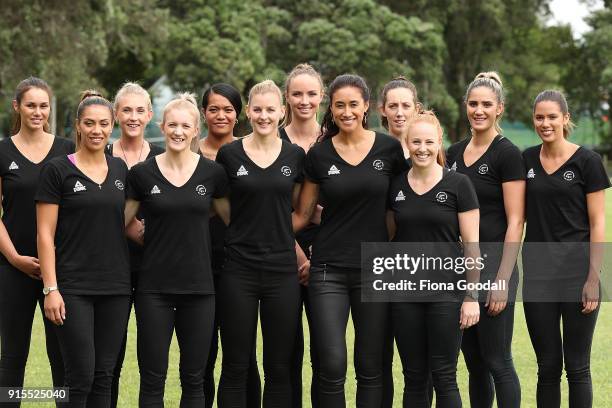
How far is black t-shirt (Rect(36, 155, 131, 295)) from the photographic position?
6.00 meters

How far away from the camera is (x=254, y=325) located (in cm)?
636

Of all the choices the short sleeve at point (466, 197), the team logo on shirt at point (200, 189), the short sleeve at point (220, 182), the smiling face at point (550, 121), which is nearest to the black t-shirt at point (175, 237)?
the team logo on shirt at point (200, 189)

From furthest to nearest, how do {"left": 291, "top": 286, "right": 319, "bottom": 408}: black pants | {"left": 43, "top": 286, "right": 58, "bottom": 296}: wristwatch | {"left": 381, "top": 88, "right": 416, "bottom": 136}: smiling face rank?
{"left": 381, "top": 88, "right": 416, "bottom": 136}: smiling face
{"left": 291, "top": 286, "right": 319, "bottom": 408}: black pants
{"left": 43, "top": 286, "right": 58, "bottom": 296}: wristwatch

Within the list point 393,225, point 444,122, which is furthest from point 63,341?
point 444,122

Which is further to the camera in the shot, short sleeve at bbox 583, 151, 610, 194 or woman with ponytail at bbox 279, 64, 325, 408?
woman with ponytail at bbox 279, 64, 325, 408

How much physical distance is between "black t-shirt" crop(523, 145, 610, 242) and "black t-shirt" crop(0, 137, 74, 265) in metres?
3.16

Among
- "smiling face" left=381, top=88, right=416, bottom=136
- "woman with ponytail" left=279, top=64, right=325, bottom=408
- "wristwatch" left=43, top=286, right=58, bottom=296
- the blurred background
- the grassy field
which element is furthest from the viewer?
the blurred background

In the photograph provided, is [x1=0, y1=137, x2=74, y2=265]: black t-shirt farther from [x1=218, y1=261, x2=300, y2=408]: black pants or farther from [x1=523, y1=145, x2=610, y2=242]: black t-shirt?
[x1=523, y1=145, x2=610, y2=242]: black t-shirt

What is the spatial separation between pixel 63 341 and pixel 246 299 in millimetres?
1116

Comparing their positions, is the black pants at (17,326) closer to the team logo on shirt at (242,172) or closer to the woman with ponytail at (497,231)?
the team logo on shirt at (242,172)

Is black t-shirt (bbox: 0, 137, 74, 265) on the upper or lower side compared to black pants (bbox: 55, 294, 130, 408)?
upper

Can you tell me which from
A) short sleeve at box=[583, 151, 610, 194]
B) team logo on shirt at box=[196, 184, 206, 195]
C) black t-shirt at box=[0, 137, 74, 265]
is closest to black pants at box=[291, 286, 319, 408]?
team logo on shirt at box=[196, 184, 206, 195]

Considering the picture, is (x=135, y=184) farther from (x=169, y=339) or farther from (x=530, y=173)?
(x=530, y=173)

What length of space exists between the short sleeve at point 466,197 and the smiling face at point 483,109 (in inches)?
22.0
